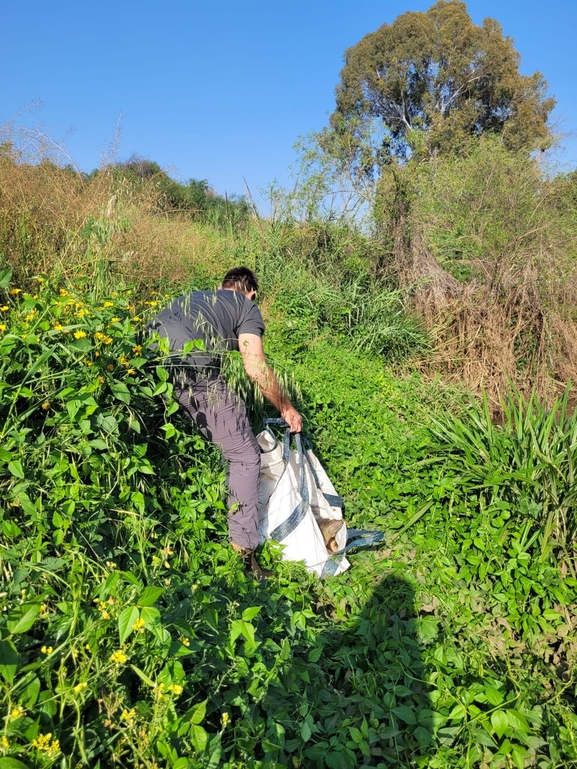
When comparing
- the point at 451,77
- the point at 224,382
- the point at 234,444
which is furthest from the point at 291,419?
the point at 451,77

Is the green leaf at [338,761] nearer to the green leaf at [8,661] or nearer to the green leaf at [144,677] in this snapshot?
the green leaf at [144,677]

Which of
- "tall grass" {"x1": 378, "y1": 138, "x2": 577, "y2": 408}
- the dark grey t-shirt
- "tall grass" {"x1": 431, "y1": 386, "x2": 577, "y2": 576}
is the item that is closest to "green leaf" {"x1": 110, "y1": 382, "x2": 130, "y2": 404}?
the dark grey t-shirt

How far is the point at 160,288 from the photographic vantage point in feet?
16.4

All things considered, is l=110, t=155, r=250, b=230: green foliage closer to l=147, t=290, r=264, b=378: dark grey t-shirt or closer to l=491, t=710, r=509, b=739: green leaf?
l=147, t=290, r=264, b=378: dark grey t-shirt

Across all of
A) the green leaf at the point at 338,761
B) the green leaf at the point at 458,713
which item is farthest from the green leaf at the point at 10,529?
the green leaf at the point at 458,713

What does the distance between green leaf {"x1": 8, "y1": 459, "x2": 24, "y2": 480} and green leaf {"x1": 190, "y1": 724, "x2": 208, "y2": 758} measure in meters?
0.99

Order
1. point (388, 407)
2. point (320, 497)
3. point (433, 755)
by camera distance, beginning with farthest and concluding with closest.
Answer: point (388, 407) → point (320, 497) → point (433, 755)

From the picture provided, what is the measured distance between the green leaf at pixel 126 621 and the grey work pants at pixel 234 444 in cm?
130

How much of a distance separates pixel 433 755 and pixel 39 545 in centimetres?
157

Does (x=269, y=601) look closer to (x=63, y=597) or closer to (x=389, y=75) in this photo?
(x=63, y=597)

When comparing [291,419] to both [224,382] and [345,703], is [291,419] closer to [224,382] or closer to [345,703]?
[224,382]

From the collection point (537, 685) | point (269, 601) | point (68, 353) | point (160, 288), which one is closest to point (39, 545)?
point (68, 353)

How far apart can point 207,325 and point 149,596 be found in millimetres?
1521

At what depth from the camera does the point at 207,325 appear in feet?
8.56
